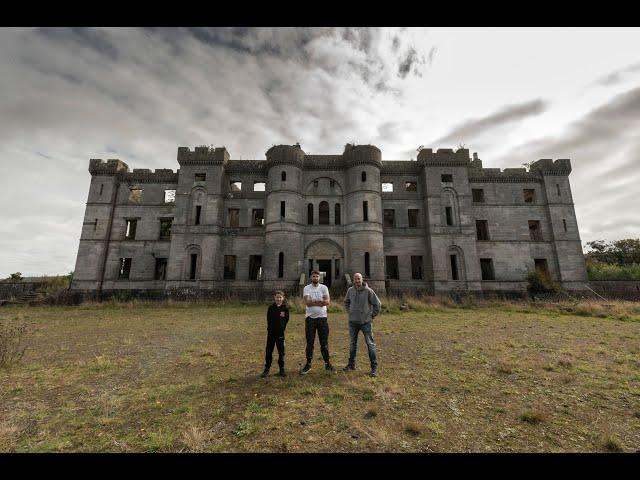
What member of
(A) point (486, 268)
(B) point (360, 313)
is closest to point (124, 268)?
(B) point (360, 313)

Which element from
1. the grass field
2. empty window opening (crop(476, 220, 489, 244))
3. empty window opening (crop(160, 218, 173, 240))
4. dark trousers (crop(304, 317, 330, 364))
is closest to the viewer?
the grass field

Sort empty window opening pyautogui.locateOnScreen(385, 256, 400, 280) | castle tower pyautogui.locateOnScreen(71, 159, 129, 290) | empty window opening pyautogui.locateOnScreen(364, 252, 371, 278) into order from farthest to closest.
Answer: empty window opening pyautogui.locateOnScreen(385, 256, 400, 280), castle tower pyautogui.locateOnScreen(71, 159, 129, 290), empty window opening pyautogui.locateOnScreen(364, 252, 371, 278)

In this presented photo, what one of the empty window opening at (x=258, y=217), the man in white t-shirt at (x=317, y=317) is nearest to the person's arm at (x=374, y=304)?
the man in white t-shirt at (x=317, y=317)

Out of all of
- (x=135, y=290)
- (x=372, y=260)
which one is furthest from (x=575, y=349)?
(x=135, y=290)

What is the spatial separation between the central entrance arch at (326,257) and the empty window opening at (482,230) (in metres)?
11.5

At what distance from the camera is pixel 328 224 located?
971 inches

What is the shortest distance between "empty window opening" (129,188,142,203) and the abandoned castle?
180mm

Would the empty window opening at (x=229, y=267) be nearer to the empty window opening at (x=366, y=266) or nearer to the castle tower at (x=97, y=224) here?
the castle tower at (x=97, y=224)

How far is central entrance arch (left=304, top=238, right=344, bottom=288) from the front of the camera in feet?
77.5

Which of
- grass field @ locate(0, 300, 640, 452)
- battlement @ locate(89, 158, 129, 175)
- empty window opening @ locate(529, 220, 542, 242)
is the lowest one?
grass field @ locate(0, 300, 640, 452)

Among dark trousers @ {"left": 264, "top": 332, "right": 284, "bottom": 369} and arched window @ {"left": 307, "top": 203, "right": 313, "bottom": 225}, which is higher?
arched window @ {"left": 307, "top": 203, "right": 313, "bottom": 225}

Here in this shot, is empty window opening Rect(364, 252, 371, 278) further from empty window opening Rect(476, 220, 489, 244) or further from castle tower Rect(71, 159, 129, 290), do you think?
castle tower Rect(71, 159, 129, 290)

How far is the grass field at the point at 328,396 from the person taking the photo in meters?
3.80

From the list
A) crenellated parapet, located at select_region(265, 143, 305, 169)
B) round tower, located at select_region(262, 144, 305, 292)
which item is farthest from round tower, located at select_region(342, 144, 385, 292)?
crenellated parapet, located at select_region(265, 143, 305, 169)
